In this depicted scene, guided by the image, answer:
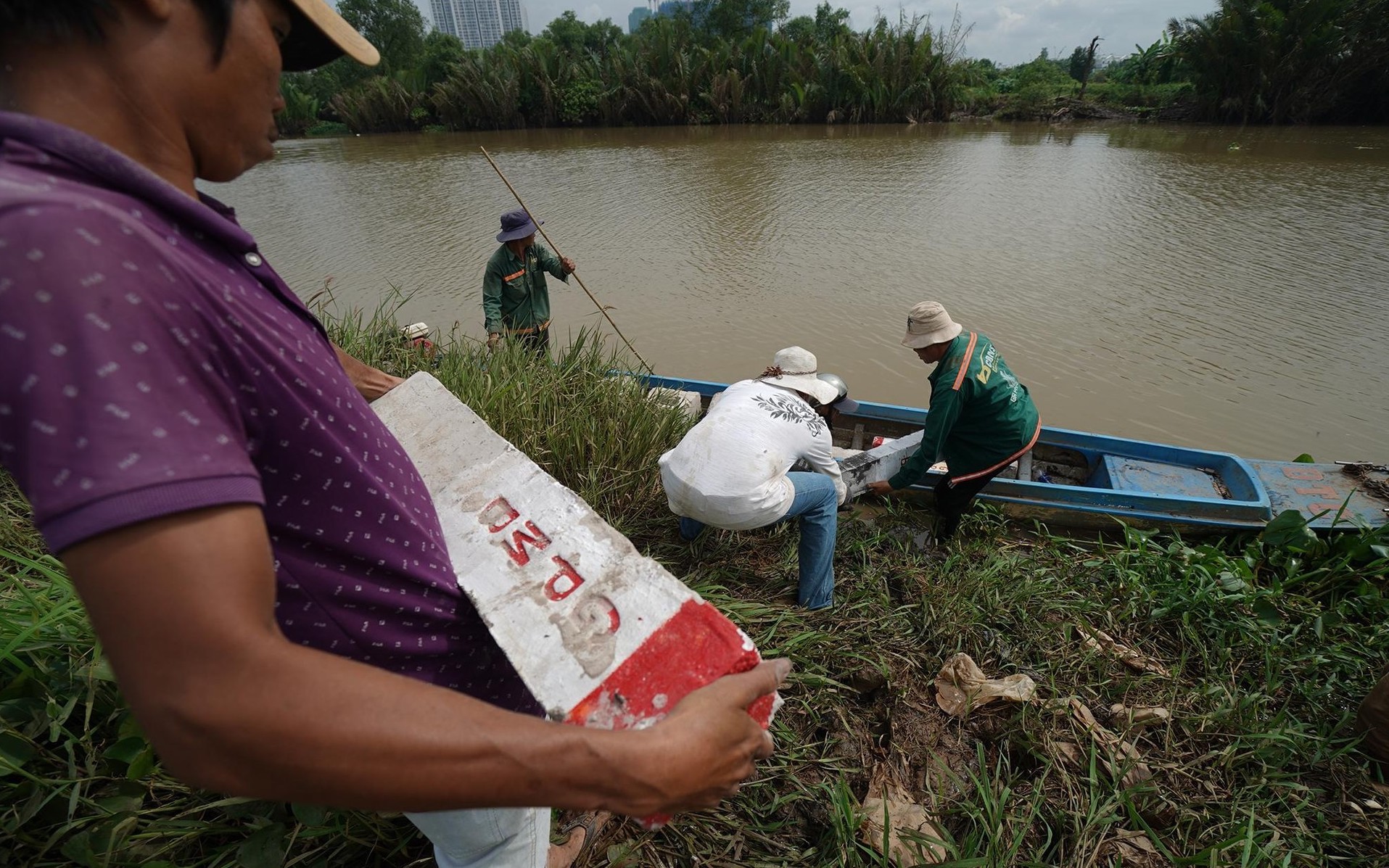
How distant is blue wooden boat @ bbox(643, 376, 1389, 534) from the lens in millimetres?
3135

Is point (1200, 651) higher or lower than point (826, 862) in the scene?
lower

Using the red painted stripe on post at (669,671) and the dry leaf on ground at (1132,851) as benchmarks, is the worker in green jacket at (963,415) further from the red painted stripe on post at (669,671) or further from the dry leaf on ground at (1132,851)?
the red painted stripe on post at (669,671)

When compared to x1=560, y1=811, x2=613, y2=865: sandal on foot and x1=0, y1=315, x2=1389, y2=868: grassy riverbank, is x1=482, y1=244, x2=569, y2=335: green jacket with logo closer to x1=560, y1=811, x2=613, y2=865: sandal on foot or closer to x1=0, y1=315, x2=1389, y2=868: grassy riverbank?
x1=0, y1=315, x2=1389, y2=868: grassy riverbank

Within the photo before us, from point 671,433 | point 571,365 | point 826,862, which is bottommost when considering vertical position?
point 826,862

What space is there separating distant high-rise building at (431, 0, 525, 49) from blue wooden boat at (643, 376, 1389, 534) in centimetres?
17323

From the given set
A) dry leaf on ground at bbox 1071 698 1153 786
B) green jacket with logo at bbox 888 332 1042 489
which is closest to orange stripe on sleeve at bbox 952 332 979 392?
green jacket with logo at bbox 888 332 1042 489

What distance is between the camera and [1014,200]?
10.2 metres

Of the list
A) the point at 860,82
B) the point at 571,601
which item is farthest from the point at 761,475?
the point at 860,82

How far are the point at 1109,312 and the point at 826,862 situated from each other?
263 inches

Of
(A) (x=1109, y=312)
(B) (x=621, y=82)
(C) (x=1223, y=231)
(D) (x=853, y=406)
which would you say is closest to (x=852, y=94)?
(B) (x=621, y=82)

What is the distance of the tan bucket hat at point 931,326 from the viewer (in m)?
3.03

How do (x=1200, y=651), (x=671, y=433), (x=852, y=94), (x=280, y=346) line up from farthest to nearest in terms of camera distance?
(x=852, y=94) → (x=671, y=433) → (x=1200, y=651) → (x=280, y=346)

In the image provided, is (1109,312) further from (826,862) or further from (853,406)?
(826,862)

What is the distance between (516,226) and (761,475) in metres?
3.21
